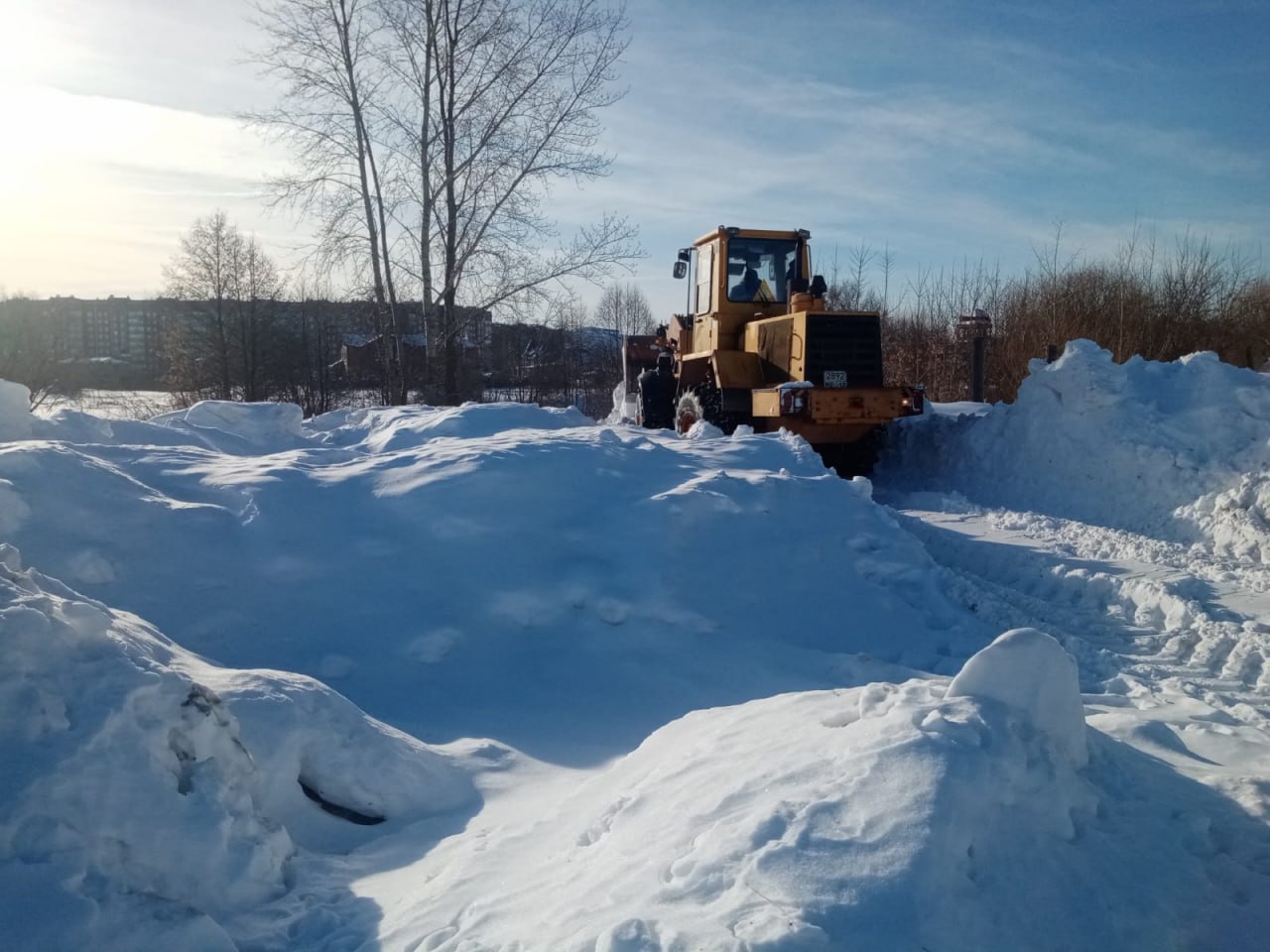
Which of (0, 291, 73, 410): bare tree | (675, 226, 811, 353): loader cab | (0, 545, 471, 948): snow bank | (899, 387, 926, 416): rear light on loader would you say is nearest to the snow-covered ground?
(0, 545, 471, 948): snow bank

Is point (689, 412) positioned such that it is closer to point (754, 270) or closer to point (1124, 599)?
point (754, 270)

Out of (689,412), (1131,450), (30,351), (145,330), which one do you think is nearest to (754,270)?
(689,412)

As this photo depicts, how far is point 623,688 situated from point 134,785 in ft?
9.85

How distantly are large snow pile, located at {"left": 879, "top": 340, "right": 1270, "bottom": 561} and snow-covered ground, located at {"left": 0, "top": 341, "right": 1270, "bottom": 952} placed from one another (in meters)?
0.05

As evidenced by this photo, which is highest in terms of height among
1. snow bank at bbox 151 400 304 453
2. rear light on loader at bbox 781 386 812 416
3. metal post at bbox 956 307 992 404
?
metal post at bbox 956 307 992 404

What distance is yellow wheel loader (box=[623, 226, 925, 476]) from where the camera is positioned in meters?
11.9

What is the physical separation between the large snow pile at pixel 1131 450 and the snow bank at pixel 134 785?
8113mm

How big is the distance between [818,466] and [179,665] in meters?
6.39

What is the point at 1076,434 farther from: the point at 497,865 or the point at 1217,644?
the point at 497,865

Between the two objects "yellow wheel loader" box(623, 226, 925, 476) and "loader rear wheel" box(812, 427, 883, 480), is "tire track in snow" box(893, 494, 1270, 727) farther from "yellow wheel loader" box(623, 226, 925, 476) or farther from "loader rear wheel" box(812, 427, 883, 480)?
"loader rear wheel" box(812, 427, 883, 480)

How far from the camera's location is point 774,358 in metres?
12.8

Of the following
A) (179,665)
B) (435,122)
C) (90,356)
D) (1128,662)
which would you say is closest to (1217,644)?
(1128,662)

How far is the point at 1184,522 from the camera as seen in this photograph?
9188 mm

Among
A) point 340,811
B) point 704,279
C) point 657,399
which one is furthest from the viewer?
point 657,399
